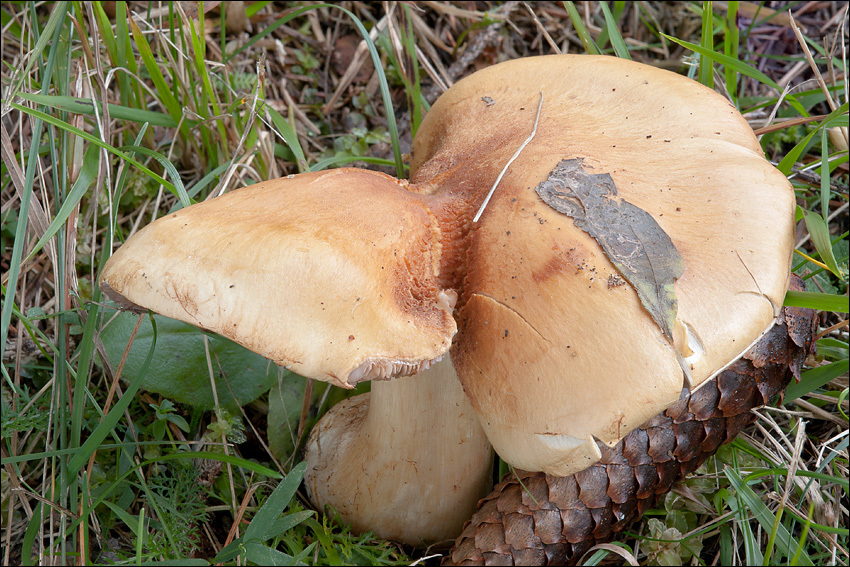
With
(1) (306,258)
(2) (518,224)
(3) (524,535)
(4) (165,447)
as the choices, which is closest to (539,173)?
(2) (518,224)

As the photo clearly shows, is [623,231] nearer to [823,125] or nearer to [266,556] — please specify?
[823,125]

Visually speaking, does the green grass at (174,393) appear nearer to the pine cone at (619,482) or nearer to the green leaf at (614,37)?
the green leaf at (614,37)

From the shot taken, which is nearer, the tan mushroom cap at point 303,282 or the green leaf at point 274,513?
the tan mushroom cap at point 303,282

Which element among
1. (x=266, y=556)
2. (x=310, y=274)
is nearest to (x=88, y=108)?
(x=310, y=274)

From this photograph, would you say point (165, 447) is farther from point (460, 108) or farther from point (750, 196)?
point (750, 196)

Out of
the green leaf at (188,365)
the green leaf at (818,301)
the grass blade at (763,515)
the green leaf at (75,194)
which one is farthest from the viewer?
the green leaf at (188,365)

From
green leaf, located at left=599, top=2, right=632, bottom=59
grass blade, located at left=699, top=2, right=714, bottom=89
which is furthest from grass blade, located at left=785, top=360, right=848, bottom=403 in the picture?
green leaf, located at left=599, top=2, right=632, bottom=59

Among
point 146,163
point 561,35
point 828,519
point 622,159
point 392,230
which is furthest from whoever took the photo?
point 561,35

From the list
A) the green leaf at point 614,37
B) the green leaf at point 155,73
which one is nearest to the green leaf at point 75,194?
the green leaf at point 155,73
